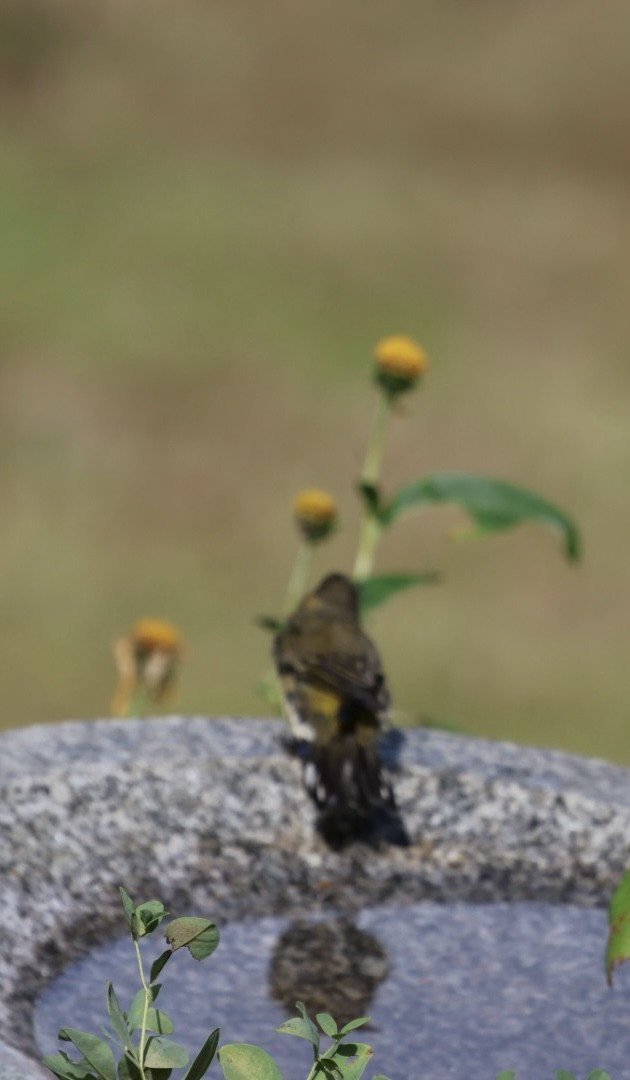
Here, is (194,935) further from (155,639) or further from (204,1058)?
(155,639)

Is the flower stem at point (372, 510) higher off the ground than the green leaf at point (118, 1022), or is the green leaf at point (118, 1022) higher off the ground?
the flower stem at point (372, 510)

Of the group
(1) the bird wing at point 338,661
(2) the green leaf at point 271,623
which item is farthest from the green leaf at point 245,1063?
(2) the green leaf at point 271,623

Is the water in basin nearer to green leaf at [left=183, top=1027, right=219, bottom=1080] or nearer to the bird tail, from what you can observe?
the bird tail

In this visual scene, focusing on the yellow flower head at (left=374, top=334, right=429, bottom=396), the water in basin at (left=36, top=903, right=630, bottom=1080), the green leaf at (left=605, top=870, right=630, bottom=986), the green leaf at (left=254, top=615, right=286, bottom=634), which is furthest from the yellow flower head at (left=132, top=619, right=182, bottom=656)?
the green leaf at (left=605, top=870, right=630, bottom=986)

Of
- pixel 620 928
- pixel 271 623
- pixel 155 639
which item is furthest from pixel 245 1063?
pixel 155 639

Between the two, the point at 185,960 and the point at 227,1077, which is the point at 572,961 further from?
the point at 227,1077

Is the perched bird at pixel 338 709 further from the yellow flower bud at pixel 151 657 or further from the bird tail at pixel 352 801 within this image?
the yellow flower bud at pixel 151 657
